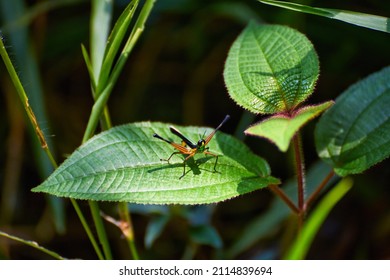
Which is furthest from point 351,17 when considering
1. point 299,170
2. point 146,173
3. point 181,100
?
point 181,100

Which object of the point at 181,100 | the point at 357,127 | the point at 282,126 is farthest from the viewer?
the point at 181,100

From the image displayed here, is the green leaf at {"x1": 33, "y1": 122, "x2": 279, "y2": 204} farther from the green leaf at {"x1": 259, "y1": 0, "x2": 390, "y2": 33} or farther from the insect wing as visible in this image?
the green leaf at {"x1": 259, "y1": 0, "x2": 390, "y2": 33}

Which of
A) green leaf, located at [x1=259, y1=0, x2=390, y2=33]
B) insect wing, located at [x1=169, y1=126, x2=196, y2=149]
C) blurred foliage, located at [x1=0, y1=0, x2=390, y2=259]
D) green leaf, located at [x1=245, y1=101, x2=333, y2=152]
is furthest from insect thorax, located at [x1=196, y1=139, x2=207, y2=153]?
blurred foliage, located at [x1=0, y1=0, x2=390, y2=259]

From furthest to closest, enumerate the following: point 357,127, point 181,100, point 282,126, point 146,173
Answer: point 181,100 → point 357,127 → point 146,173 → point 282,126

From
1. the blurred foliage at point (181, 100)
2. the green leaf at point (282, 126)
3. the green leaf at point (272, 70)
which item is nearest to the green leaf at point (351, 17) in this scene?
the green leaf at point (272, 70)

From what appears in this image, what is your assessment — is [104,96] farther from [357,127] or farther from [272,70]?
[357,127]

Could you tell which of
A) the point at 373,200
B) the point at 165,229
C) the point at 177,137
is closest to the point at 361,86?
the point at 177,137

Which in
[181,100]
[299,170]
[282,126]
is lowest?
[181,100]
